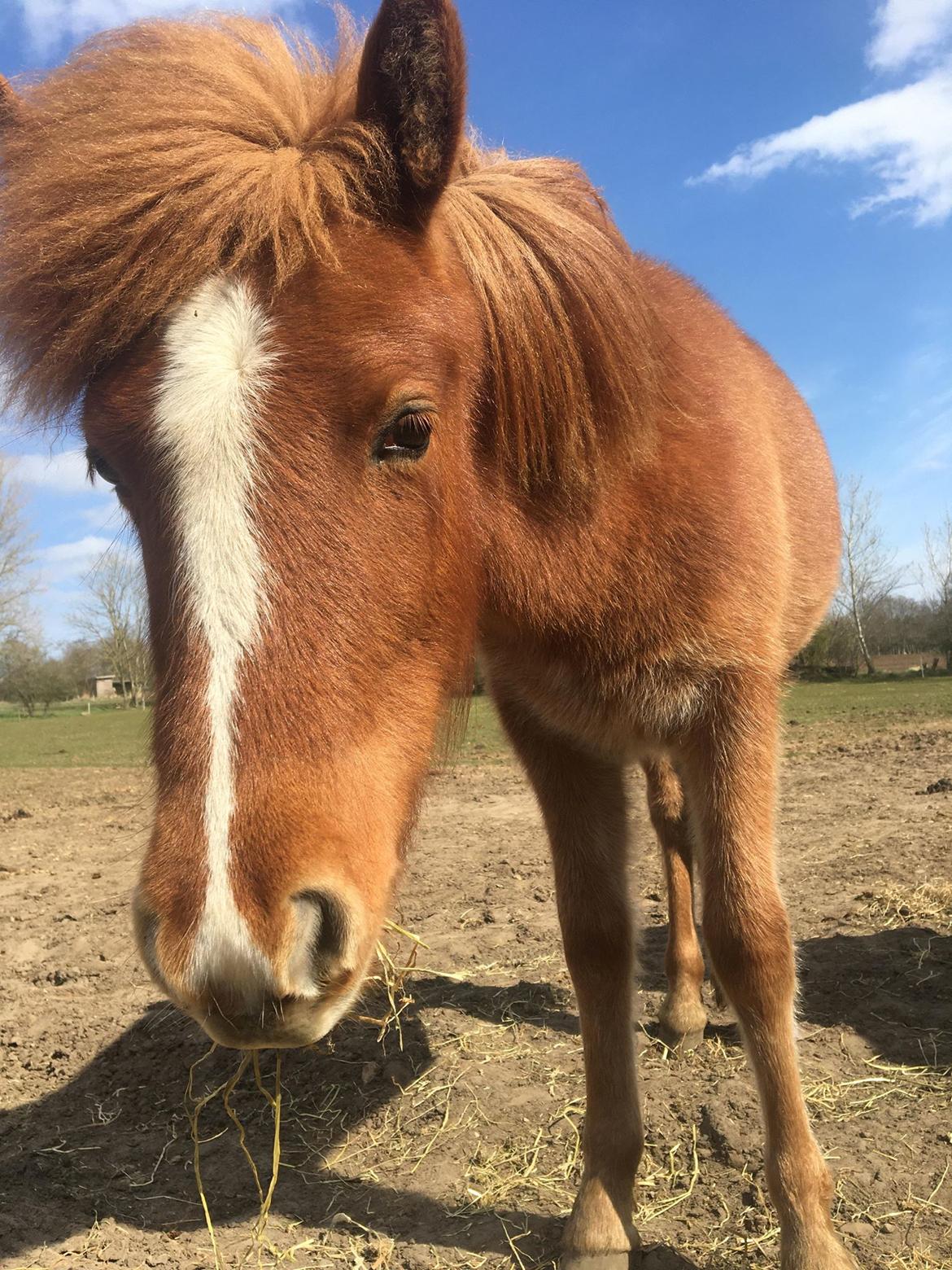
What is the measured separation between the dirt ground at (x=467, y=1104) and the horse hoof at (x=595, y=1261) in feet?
0.56

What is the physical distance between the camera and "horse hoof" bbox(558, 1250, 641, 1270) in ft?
7.88

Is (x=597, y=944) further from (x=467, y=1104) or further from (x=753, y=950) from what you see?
(x=467, y=1104)

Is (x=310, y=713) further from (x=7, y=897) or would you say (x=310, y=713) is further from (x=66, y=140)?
(x=7, y=897)

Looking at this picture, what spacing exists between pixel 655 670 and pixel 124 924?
4250 mm

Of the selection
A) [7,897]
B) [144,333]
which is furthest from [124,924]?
[144,333]

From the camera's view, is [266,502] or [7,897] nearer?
[266,502]

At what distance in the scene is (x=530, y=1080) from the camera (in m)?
3.38

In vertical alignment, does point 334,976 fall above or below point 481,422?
below

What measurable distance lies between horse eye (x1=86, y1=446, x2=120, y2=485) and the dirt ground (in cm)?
89

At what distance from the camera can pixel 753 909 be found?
247cm

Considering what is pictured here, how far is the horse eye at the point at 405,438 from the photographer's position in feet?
5.55

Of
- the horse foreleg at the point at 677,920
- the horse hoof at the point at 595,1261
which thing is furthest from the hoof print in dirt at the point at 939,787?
the horse hoof at the point at 595,1261

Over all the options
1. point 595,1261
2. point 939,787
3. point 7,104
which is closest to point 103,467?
point 7,104

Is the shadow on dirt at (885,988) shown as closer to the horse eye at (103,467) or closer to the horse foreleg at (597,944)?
the horse foreleg at (597,944)
